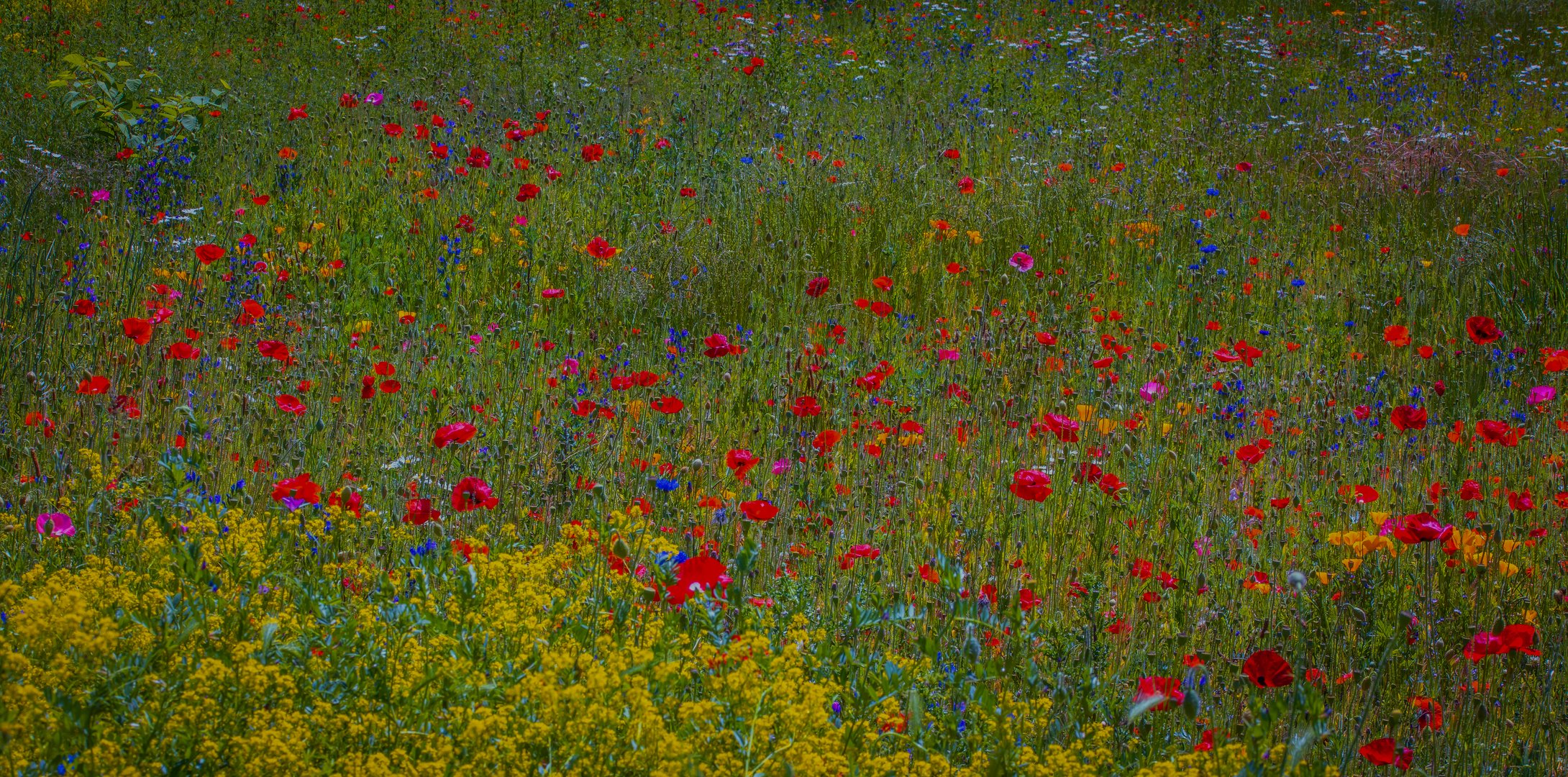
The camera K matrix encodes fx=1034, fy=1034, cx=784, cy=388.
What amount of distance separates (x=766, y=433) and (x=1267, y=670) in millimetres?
1619

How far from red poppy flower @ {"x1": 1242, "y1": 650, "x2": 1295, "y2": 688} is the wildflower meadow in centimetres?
2

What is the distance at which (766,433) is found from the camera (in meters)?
3.07

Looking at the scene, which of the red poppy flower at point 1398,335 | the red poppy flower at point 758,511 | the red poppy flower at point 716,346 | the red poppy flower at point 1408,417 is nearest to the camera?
the red poppy flower at point 758,511

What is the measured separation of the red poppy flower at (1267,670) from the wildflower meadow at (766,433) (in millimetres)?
20

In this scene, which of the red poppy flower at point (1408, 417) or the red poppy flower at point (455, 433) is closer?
the red poppy flower at point (455, 433)

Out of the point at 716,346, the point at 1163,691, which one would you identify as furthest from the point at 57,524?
the point at 1163,691

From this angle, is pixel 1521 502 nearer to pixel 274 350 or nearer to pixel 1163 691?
pixel 1163 691

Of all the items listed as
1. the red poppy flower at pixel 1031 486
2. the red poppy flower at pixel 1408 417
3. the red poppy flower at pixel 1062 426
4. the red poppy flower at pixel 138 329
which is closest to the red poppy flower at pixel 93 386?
the red poppy flower at pixel 138 329

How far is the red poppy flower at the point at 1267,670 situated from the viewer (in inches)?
68.0

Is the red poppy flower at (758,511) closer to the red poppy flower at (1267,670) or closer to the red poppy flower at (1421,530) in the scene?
the red poppy flower at (1267,670)

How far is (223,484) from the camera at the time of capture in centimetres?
252

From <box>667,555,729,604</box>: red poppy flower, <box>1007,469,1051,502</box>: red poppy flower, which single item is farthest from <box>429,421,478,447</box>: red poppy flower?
<box>1007,469,1051,502</box>: red poppy flower

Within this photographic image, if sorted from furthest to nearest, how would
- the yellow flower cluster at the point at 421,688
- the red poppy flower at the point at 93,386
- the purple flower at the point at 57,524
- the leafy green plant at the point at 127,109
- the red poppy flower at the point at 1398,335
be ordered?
the leafy green plant at the point at 127,109 < the red poppy flower at the point at 1398,335 < the red poppy flower at the point at 93,386 < the purple flower at the point at 57,524 < the yellow flower cluster at the point at 421,688

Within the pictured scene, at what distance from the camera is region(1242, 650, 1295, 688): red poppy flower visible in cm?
173
